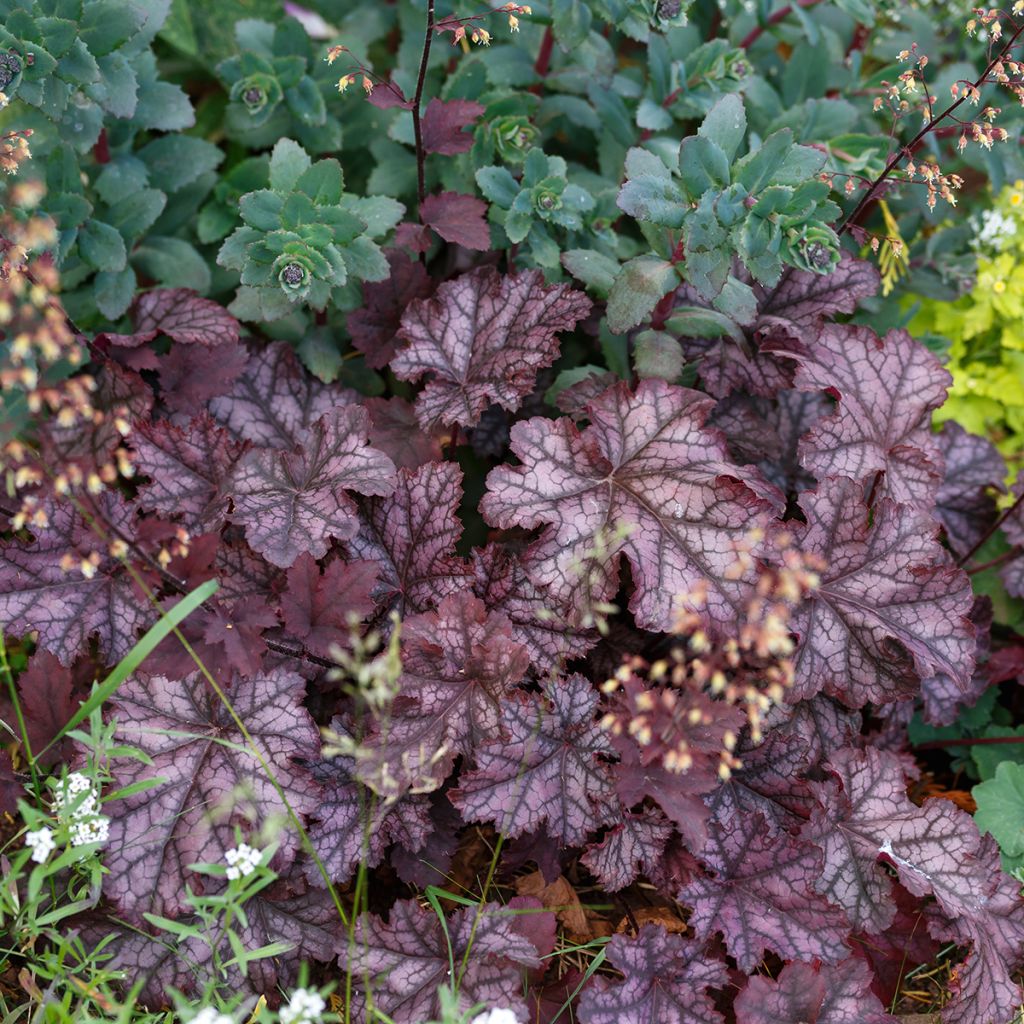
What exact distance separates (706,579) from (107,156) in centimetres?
210

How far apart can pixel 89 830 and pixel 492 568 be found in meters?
1.03

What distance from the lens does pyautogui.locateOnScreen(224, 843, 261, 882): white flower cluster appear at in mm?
1775

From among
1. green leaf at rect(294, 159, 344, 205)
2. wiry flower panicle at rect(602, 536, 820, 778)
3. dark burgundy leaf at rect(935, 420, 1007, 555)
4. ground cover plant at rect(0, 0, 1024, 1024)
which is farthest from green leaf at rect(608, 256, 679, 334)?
dark burgundy leaf at rect(935, 420, 1007, 555)

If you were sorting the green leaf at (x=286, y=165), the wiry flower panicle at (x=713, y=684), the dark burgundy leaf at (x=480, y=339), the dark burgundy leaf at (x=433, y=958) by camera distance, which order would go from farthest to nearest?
the green leaf at (x=286, y=165) → the dark burgundy leaf at (x=480, y=339) → the dark burgundy leaf at (x=433, y=958) → the wiry flower panicle at (x=713, y=684)

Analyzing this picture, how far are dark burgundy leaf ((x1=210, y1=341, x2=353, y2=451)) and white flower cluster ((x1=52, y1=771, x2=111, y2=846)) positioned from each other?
1.09 meters

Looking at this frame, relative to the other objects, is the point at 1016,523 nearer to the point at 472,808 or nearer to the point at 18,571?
the point at 472,808

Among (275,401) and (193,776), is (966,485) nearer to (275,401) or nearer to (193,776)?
(275,401)

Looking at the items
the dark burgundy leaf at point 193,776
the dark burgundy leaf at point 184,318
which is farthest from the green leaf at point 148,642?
the dark burgundy leaf at point 184,318

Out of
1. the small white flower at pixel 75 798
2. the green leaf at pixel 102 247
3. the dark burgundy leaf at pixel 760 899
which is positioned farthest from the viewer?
the green leaf at pixel 102 247

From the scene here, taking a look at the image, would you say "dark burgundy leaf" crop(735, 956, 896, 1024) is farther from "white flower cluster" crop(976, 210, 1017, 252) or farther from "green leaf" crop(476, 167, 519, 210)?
"white flower cluster" crop(976, 210, 1017, 252)

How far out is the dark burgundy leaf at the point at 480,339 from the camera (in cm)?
251

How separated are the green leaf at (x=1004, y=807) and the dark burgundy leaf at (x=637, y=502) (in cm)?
93

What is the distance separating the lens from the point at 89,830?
6.39 ft

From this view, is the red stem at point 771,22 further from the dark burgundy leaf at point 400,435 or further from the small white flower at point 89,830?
the small white flower at point 89,830
